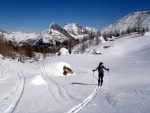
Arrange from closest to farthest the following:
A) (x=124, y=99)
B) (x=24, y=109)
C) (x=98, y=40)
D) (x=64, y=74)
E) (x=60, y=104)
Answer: (x=24, y=109), (x=60, y=104), (x=124, y=99), (x=64, y=74), (x=98, y=40)

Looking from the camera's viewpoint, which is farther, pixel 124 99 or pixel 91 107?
pixel 124 99

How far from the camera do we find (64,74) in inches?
1256

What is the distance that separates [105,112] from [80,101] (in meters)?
2.62

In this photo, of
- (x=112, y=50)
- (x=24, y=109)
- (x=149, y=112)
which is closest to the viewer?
(x=149, y=112)

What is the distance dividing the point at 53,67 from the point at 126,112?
2464 cm

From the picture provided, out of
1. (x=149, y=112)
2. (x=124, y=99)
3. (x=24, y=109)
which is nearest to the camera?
(x=149, y=112)

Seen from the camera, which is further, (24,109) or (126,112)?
(24,109)

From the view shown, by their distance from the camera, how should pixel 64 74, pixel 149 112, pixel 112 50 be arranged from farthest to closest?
1. pixel 112 50
2. pixel 64 74
3. pixel 149 112

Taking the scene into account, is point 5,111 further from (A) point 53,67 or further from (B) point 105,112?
(A) point 53,67

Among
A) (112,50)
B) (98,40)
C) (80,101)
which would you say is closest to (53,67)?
(80,101)

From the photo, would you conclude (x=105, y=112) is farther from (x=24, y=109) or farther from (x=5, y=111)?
(x=5, y=111)

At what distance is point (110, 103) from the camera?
1181 centimetres

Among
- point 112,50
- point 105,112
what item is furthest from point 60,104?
point 112,50

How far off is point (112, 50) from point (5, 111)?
3826 inches
